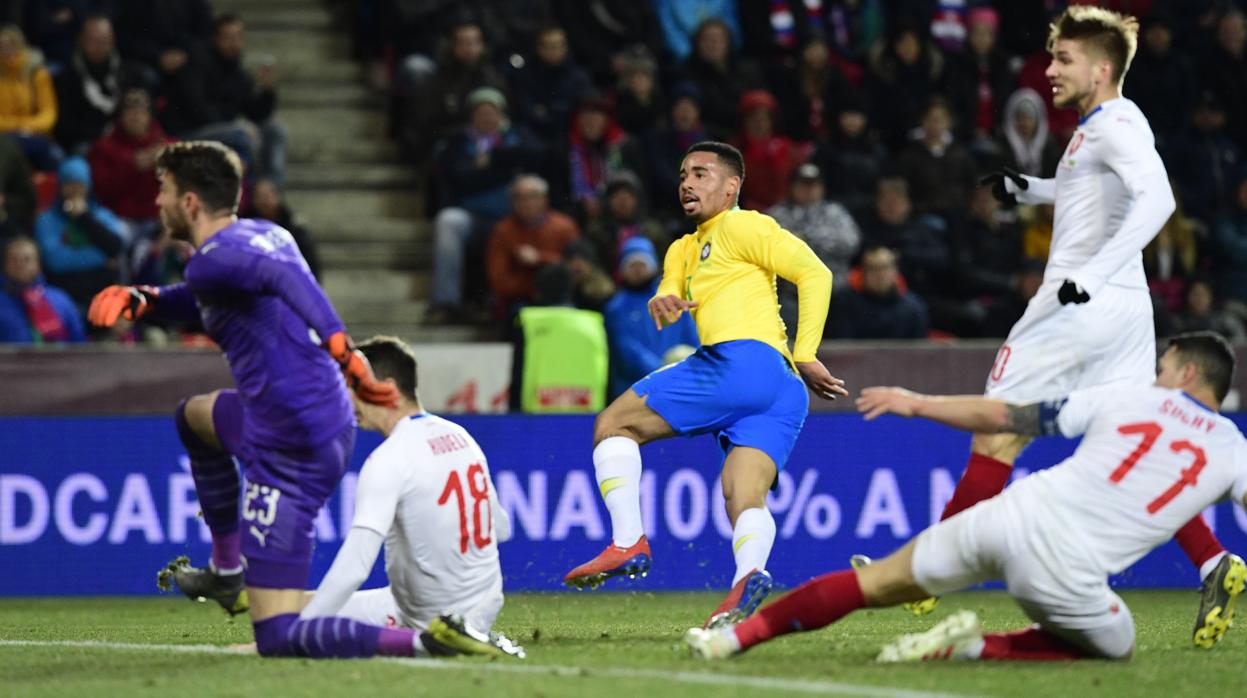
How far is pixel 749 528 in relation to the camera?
26.0ft

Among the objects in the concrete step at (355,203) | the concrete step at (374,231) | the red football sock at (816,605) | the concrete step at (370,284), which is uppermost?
the red football sock at (816,605)

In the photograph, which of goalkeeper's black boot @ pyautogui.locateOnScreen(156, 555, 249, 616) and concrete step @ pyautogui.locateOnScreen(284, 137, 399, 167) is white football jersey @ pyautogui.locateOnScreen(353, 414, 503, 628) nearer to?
goalkeeper's black boot @ pyautogui.locateOnScreen(156, 555, 249, 616)

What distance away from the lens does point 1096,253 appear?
7684 mm

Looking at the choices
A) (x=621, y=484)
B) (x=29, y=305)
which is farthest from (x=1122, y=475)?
(x=29, y=305)

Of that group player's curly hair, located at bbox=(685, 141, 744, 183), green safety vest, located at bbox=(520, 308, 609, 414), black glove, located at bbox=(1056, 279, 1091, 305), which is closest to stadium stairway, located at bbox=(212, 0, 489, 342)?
green safety vest, located at bbox=(520, 308, 609, 414)

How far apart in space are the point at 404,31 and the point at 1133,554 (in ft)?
36.1

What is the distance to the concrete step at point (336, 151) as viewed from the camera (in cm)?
1627

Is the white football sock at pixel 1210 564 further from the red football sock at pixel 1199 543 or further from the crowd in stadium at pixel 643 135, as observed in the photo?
the crowd in stadium at pixel 643 135

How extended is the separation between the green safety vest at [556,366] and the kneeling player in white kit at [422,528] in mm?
5383

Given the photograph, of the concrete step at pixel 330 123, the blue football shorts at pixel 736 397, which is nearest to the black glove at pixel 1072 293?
the blue football shorts at pixel 736 397

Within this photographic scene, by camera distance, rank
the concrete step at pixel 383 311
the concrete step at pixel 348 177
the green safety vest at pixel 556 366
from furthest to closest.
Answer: the concrete step at pixel 348 177 → the concrete step at pixel 383 311 → the green safety vest at pixel 556 366

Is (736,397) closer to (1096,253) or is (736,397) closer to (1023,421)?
(1096,253)

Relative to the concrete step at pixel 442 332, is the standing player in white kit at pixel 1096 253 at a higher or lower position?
higher

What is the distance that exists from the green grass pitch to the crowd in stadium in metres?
5.03
